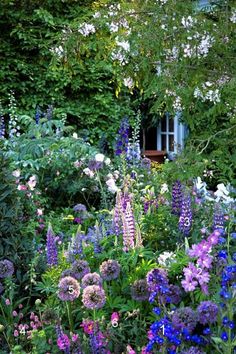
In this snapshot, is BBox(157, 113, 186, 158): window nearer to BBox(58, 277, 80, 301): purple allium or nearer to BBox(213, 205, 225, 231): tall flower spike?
BBox(213, 205, 225, 231): tall flower spike

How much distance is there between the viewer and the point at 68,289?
2.42 meters

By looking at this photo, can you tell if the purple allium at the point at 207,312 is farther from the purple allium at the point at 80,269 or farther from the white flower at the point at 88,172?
the white flower at the point at 88,172

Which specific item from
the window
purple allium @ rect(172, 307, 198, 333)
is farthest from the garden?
the window

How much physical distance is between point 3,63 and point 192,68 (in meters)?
3.91

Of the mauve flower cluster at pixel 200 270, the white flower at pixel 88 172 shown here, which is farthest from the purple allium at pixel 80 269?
the white flower at pixel 88 172

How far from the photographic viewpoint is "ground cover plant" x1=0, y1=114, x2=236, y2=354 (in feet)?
7.23

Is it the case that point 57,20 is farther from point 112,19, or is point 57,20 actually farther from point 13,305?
point 13,305

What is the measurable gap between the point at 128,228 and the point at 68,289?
524mm

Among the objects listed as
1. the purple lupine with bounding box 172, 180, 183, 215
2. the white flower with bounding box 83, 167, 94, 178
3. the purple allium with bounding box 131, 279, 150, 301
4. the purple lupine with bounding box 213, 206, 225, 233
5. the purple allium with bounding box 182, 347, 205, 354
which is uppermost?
the white flower with bounding box 83, 167, 94, 178

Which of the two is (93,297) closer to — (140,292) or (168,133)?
(140,292)

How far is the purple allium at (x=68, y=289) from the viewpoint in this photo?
241 centimetres

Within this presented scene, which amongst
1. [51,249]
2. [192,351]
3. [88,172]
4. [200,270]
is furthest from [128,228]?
[88,172]

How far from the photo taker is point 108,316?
262 centimetres

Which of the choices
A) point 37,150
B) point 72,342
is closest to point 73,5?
point 37,150
